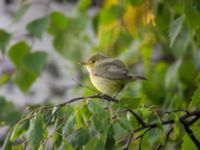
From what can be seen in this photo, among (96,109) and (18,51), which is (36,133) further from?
(18,51)

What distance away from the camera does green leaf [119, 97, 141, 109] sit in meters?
2.48

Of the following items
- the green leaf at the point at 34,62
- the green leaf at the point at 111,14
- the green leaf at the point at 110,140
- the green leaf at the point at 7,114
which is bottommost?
the green leaf at the point at 110,140

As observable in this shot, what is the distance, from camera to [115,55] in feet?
15.7

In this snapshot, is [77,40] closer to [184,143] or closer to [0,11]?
[184,143]

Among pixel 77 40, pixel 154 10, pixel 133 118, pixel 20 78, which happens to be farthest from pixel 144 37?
pixel 133 118

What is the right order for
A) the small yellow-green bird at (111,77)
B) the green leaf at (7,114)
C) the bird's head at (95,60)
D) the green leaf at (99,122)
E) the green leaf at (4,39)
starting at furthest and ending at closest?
the bird's head at (95,60), the green leaf at (4,39), the small yellow-green bird at (111,77), the green leaf at (7,114), the green leaf at (99,122)

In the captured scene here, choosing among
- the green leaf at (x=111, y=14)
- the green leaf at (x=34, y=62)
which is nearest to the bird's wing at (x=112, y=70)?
the green leaf at (x=34, y=62)

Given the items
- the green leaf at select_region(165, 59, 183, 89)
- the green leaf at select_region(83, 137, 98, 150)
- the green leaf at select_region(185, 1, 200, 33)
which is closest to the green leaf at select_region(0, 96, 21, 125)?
the green leaf at select_region(83, 137, 98, 150)

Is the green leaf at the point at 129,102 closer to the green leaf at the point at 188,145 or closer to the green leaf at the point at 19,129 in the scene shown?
the green leaf at the point at 188,145

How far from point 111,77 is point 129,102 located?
0.56m

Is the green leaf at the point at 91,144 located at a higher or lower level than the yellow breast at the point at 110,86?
lower

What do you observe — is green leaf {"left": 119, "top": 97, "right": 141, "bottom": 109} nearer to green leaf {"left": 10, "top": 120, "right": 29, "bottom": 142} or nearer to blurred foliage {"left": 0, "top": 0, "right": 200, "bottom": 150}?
blurred foliage {"left": 0, "top": 0, "right": 200, "bottom": 150}

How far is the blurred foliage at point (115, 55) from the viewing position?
2256 millimetres

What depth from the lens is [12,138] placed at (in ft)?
7.47
